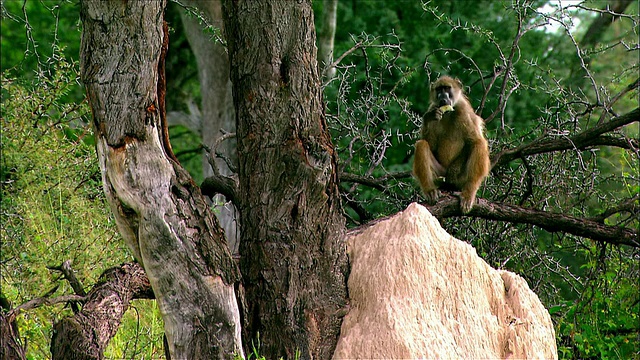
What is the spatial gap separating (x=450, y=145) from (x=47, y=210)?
4.15m

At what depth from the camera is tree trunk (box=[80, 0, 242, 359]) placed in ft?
14.0

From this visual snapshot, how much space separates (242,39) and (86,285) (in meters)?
3.54

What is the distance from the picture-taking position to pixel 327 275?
15.9 feet

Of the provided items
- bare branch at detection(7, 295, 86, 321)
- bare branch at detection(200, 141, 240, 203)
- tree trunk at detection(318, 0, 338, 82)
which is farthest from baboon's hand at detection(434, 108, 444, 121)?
tree trunk at detection(318, 0, 338, 82)

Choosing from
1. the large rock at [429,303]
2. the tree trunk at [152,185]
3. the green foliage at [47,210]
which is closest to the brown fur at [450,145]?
the large rock at [429,303]

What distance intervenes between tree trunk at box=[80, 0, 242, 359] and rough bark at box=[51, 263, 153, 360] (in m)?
0.43

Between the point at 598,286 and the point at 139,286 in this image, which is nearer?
the point at 139,286

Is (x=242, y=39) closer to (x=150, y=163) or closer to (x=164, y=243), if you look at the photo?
(x=150, y=163)

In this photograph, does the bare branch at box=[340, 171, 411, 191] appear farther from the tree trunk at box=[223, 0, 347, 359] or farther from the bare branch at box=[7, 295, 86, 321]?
the bare branch at box=[7, 295, 86, 321]

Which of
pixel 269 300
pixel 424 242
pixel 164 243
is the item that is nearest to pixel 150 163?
pixel 164 243

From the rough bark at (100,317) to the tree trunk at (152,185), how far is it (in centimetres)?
43

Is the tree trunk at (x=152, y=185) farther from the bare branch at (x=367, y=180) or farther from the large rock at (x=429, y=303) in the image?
the bare branch at (x=367, y=180)

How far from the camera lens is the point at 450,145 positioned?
7410 mm

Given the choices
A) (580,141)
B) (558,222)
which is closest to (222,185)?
(558,222)
